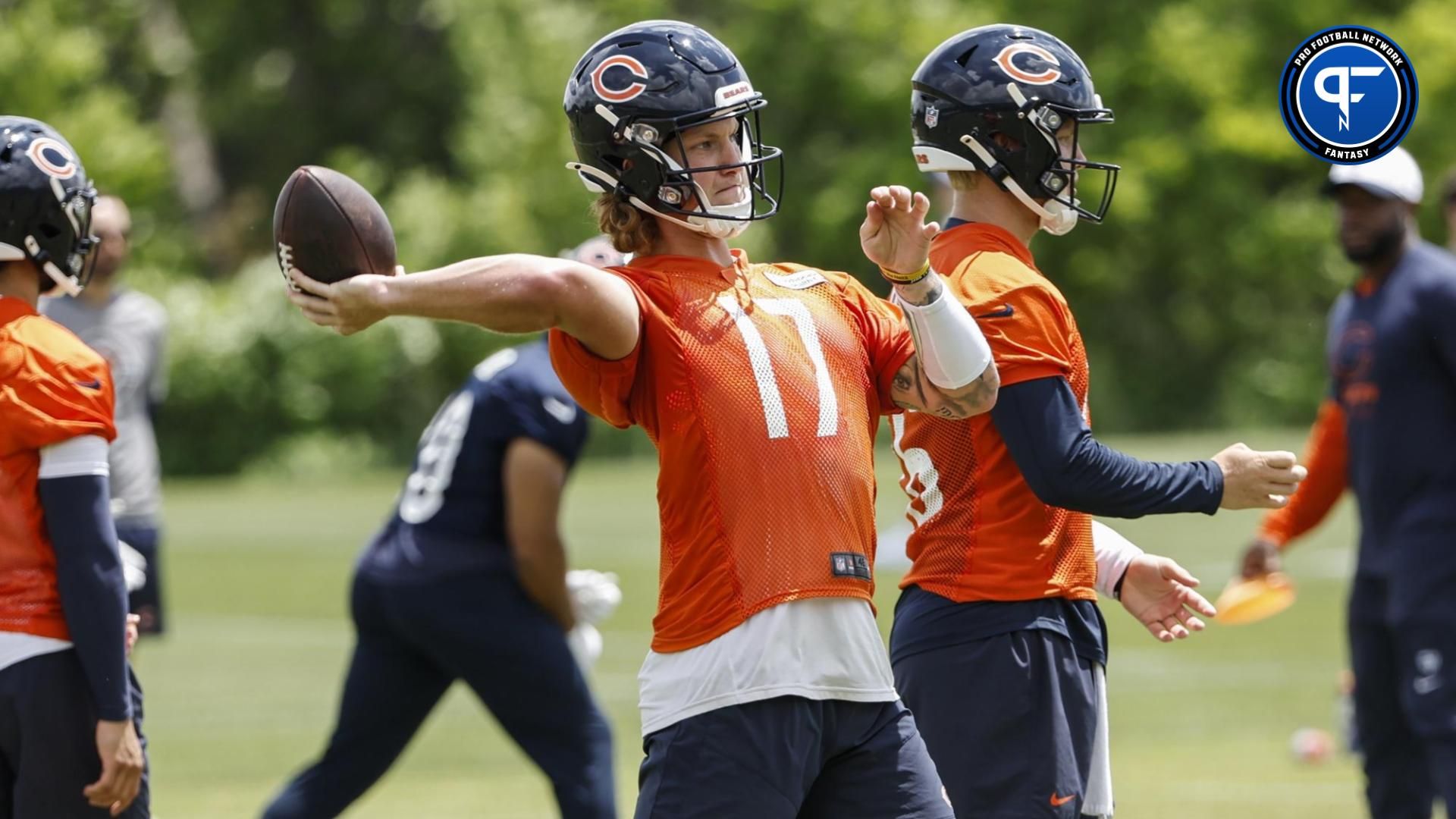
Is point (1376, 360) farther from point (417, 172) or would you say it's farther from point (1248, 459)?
point (417, 172)

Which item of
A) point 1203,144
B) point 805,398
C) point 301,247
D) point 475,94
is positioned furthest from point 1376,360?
point 475,94

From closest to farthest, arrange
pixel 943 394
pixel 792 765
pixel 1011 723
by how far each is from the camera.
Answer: pixel 792 765 → pixel 943 394 → pixel 1011 723

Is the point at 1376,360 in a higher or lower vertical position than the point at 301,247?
lower

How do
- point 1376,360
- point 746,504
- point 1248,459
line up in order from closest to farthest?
1. point 746,504
2. point 1248,459
3. point 1376,360

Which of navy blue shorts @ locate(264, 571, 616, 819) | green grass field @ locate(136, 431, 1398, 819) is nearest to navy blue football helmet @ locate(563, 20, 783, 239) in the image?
navy blue shorts @ locate(264, 571, 616, 819)

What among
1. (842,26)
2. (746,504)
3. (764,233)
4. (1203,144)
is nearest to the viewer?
(746,504)

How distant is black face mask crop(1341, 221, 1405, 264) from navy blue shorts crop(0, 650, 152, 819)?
16.2 ft

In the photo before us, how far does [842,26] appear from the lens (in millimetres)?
50844

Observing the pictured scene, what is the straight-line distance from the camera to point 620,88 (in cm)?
443

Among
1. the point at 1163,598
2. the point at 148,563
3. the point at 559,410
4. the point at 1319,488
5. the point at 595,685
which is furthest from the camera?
the point at 595,685

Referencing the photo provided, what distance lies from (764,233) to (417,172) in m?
10.2

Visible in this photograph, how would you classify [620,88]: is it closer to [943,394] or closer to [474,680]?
[943,394]

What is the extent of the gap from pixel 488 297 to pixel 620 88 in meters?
0.72

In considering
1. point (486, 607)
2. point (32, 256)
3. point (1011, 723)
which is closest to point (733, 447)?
point (1011, 723)
